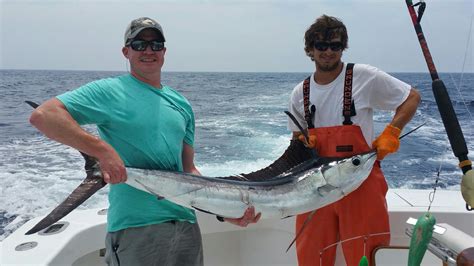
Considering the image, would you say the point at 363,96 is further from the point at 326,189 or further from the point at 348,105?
the point at 326,189

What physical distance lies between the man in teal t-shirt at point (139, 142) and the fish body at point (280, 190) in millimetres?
146

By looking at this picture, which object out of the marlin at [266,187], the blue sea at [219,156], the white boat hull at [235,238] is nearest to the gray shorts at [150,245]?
the marlin at [266,187]

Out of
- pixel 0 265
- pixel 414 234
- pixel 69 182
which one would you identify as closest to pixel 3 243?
pixel 0 265

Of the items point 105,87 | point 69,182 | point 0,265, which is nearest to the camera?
point 105,87

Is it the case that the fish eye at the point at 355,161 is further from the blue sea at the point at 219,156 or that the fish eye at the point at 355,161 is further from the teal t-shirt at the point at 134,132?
the blue sea at the point at 219,156

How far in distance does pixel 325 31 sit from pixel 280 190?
3.09 ft

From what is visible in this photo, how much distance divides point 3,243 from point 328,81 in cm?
201

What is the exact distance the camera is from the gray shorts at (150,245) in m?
1.75

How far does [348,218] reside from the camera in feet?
7.10

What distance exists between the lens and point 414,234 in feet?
4.69

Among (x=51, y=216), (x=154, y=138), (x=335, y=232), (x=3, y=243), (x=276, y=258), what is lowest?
(x=276, y=258)

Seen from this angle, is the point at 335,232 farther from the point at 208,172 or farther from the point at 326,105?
the point at 208,172

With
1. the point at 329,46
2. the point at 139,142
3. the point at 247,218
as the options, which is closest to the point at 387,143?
the point at 329,46

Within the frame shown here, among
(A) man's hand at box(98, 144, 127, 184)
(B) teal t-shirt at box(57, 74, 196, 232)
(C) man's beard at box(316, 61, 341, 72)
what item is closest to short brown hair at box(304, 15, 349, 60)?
(C) man's beard at box(316, 61, 341, 72)
